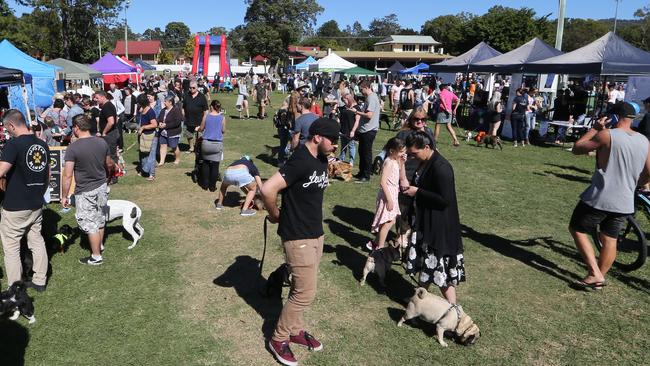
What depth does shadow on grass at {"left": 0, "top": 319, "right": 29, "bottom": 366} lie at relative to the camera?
12.4 ft

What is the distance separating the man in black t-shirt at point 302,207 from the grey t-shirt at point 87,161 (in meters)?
2.77

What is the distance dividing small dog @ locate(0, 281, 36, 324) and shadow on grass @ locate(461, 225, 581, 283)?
5.28 m

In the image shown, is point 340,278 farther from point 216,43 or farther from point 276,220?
point 216,43

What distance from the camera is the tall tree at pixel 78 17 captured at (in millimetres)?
44144

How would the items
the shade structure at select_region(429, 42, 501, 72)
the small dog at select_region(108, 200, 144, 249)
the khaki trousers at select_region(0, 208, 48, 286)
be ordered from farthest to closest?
the shade structure at select_region(429, 42, 501, 72) < the small dog at select_region(108, 200, 144, 249) < the khaki trousers at select_region(0, 208, 48, 286)

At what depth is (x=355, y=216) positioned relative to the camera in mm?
7555

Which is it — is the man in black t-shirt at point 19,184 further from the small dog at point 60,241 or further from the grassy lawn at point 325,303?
the small dog at point 60,241

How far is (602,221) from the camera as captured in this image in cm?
491

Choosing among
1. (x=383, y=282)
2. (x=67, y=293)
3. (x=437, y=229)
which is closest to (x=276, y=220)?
(x=437, y=229)

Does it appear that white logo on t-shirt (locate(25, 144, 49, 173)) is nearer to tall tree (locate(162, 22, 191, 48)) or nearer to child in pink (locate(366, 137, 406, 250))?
child in pink (locate(366, 137, 406, 250))

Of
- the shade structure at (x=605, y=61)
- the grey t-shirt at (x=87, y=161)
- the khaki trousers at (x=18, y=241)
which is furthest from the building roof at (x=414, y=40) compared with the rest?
the khaki trousers at (x=18, y=241)

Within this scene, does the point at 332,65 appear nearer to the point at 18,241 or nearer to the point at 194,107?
the point at 194,107

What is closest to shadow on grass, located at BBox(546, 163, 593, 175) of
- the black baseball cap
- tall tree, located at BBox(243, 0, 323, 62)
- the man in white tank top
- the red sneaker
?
the man in white tank top

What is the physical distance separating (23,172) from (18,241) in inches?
28.0
